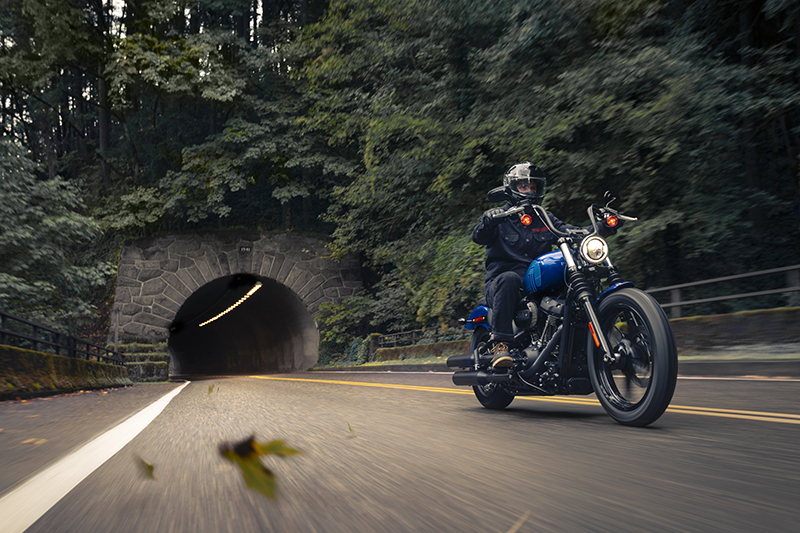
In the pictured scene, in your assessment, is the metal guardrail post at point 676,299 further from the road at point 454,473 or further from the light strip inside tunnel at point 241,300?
the light strip inside tunnel at point 241,300

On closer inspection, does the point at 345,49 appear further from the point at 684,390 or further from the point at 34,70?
the point at 684,390

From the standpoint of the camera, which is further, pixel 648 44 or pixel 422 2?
pixel 422 2

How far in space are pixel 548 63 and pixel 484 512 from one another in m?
14.5

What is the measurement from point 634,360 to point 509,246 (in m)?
1.72

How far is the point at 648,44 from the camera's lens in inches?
518

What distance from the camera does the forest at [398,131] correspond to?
12.6 metres

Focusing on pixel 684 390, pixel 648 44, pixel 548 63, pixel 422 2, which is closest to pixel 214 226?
pixel 422 2

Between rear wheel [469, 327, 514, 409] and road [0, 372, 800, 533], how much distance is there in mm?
336

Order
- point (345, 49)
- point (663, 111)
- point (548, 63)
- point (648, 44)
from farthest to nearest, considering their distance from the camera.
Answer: point (345, 49)
point (548, 63)
point (648, 44)
point (663, 111)

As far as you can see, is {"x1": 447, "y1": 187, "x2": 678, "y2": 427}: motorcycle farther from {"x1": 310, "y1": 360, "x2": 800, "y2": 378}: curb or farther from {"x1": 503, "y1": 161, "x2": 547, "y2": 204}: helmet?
{"x1": 310, "y1": 360, "x2": 800, "y2": 378}: curb

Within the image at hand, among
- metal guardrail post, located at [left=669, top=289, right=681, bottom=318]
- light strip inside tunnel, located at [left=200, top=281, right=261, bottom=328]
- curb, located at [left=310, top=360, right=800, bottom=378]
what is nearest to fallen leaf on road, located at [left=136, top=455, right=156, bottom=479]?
curb, located at [left=310, top=360, right=800, bottom=378]

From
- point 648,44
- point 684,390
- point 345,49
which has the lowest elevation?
point 684,390

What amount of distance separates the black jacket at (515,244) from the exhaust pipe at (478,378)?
0.80 m

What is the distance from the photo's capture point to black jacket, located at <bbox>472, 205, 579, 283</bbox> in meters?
5.43
